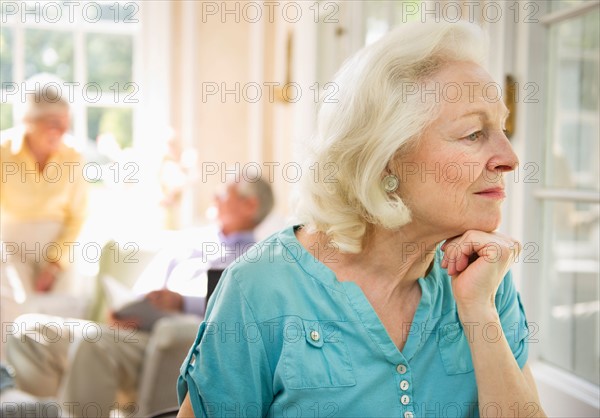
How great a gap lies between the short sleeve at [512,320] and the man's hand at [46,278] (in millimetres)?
2813

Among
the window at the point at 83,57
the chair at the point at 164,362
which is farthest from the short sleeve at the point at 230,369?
the window at the point at 83,57

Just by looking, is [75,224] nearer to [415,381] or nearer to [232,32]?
[232,32]

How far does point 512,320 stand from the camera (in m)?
1.25

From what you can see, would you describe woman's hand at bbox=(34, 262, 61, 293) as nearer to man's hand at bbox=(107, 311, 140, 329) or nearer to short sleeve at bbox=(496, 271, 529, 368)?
man's hand at bbox=(107, 311, 140, 329)

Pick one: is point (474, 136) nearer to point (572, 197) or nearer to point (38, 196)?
point (572, 197)

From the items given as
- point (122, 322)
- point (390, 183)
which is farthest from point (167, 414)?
point (122, 322)

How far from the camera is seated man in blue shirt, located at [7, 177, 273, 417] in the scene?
8.96ft

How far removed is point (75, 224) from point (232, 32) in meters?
1.76

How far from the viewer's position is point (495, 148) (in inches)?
44.9

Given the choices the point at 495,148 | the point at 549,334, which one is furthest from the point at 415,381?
the point at 549,334

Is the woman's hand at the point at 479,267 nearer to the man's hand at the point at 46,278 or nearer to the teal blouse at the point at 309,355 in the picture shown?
the teal blouse at the point at 309,355

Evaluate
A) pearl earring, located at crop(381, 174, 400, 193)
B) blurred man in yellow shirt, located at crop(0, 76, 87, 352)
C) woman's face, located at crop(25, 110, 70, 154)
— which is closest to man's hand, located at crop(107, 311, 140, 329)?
blurred man in yellow shirt, located at crop(0, 76, 87, 352)

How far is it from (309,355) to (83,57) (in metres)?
3.88

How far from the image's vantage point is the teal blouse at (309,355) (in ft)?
3.65
